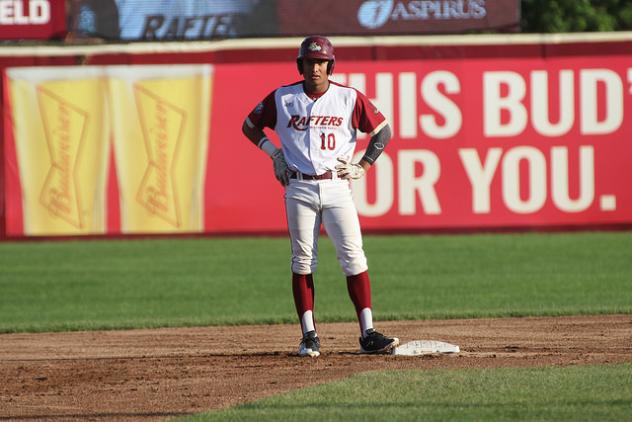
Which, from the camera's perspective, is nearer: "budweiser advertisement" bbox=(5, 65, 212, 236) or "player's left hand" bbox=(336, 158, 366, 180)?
"player's left hand" bbox=(336, 158, 366, 180)

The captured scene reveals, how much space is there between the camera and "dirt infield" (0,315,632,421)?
6.91 m

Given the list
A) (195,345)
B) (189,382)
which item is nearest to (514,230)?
(195,345)

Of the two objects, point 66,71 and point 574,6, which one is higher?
point 574,6

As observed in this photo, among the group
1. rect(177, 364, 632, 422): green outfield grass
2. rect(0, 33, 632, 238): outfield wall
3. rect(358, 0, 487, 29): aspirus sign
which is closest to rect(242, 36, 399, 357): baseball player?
rect(177, 364, 632, 422): green outfield grass

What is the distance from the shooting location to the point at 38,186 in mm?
18234

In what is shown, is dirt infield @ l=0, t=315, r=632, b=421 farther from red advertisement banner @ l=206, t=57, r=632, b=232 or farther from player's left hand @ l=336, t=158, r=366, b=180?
red advertisement banner @ l=206, t=57, r=632, b=232

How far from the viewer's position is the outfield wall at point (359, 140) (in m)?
18.2

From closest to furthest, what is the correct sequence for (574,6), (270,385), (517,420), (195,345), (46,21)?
1. (517,420)
2. (270,385)
3. (195,345)
4. (46,21)
5. (574,6)

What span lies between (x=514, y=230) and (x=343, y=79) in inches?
124

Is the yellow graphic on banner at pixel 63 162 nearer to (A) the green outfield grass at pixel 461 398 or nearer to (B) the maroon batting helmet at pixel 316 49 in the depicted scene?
(B) the maroon batting helmet at pixel 316 49

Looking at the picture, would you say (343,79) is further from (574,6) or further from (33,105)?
(574,6)

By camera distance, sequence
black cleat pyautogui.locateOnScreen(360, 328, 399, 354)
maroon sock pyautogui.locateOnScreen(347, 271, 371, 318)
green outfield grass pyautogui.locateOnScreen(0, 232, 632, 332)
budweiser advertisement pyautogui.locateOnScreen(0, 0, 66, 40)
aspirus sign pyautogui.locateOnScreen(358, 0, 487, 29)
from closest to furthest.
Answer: black cleat pyautogui.locateOnScreen(360, 328, 399, 354), maroon sock pyautogui.locateOnScreen(347, 271, 371, 318), green outfield grass pyautogui.locateOnScreen(0, 232, 632, 332), aspirus sign pyautogui.locateOnScreen(358, 0, 487, 29), budweiser advertisement pyautogui.locateOnScreen(0, 0, 66, 40)

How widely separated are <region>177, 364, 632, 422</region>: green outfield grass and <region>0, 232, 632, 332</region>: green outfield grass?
3724 mm

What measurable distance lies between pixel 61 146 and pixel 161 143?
1373 millimetres
